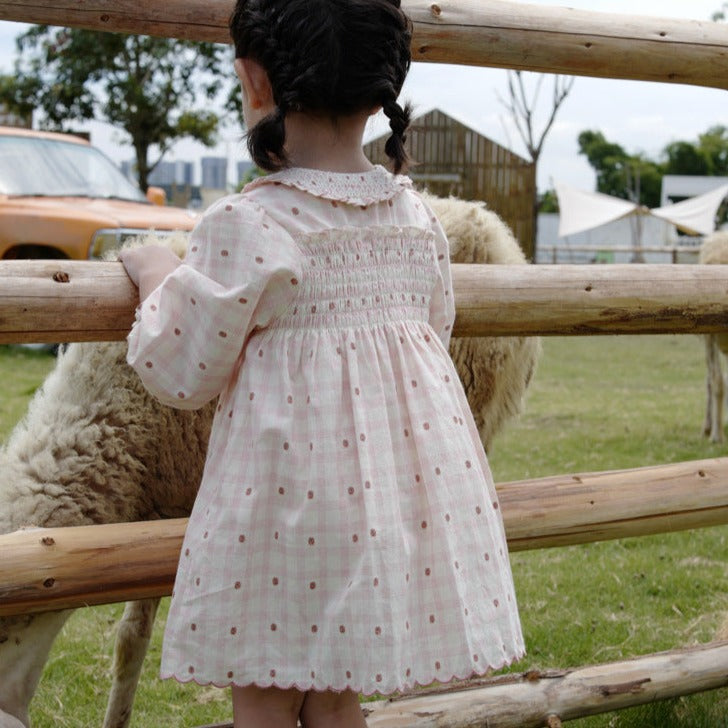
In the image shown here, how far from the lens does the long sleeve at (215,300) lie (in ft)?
5.82

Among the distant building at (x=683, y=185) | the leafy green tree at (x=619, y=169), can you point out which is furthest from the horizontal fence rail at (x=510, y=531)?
the leafy green tree at (x=619, y=169)

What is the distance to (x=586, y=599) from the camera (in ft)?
14.8

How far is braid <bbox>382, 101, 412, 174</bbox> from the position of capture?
6.22 ft

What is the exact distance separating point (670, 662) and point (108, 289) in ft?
6.32

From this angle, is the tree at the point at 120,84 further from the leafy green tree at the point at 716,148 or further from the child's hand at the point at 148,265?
the leafy green tree at the point at 716,148

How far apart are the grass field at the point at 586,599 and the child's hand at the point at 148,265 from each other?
1.73m

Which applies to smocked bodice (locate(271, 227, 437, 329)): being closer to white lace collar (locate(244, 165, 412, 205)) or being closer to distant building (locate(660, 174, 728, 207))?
white lace collar (locate(244, 165, 412, 205))

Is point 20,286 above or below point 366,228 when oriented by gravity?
below

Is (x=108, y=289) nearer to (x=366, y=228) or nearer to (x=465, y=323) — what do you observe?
(x=366, y=228)

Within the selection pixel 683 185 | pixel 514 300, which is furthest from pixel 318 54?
pixel 683 185

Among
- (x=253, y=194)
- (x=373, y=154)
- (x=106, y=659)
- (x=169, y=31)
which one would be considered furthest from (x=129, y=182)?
(x=253, y=194)

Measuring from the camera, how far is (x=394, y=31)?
6.01ft

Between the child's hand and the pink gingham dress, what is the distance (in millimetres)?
237

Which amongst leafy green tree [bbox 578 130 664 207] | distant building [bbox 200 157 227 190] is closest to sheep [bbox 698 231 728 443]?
distant building [bbox 200 157 227 190]
